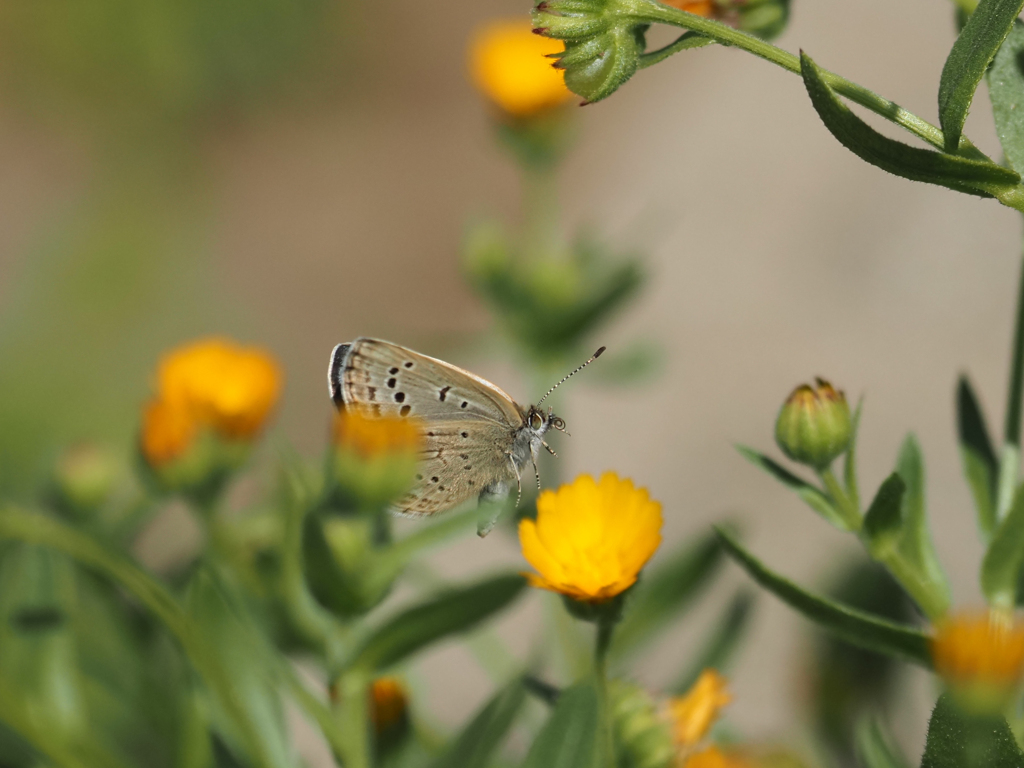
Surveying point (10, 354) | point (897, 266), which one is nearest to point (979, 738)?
point (897, 266)

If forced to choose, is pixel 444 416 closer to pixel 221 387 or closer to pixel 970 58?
pixel 221 387

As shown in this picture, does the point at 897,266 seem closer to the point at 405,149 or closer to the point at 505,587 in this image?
the point at 505,587

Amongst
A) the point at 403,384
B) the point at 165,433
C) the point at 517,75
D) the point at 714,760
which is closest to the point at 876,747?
the point at 714,760

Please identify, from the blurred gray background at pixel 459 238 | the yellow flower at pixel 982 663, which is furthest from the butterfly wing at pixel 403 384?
the yellow flower at pixel 982 663

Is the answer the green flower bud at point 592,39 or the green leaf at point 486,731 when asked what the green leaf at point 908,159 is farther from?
the green leaf at point 486,731

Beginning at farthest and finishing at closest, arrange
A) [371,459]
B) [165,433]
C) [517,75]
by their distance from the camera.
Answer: [517,75]
[165,433]
[371,459]
